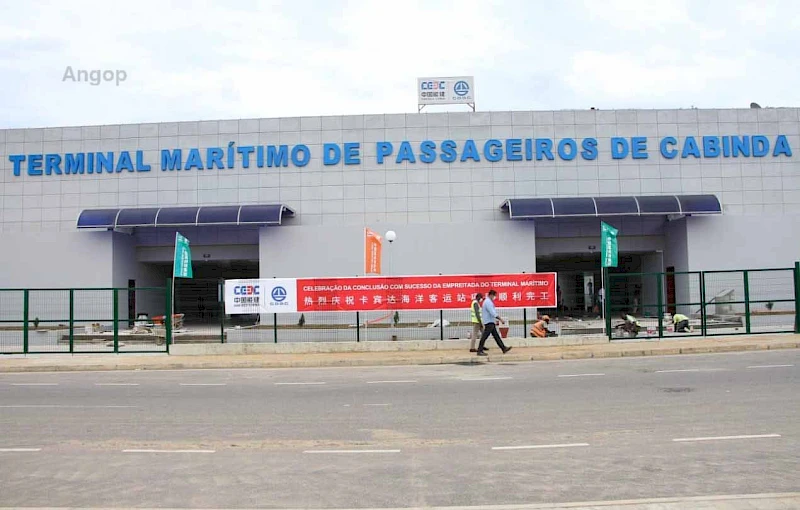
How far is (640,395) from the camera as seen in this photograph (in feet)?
39.2

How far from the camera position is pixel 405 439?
354 inches

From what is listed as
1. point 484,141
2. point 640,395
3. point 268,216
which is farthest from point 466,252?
point 640,395

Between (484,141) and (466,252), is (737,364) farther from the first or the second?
(484,141)

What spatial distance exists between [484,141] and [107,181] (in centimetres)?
1721

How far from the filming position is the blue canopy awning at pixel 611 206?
98.9 feet

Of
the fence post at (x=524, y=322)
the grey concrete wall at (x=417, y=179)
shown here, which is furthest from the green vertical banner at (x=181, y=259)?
the fence post at (x=524, y=322)

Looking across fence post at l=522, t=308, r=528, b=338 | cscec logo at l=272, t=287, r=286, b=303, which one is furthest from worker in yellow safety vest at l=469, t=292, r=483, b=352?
cscec logo at l=272, t=287, r=286, b=303

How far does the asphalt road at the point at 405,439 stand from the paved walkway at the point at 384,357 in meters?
3.24

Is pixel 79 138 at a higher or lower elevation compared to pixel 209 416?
higher

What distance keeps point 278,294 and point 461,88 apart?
1656 cm

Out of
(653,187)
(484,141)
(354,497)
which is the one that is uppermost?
(484,141)

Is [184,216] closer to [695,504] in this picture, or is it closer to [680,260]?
[680,260]

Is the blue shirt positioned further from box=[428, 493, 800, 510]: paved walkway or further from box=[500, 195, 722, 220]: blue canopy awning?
box=[428, 493, 800, 510]: paved walkway

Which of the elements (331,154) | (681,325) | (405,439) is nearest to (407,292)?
(681,325)
